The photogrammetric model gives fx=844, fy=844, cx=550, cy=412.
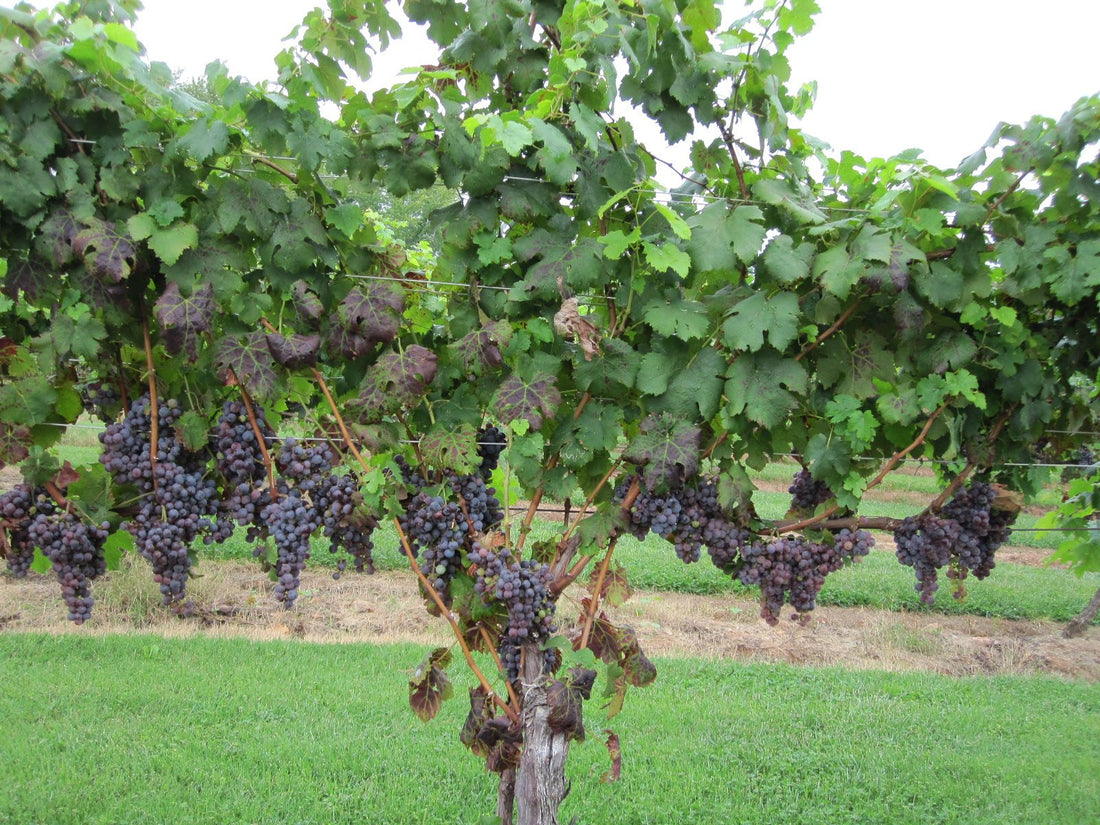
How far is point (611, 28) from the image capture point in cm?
193

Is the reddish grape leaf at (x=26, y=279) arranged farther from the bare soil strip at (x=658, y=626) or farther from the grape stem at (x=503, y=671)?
the bare soil strip at (x=658, y=626)

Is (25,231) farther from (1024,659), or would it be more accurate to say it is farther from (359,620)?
(1024,659)

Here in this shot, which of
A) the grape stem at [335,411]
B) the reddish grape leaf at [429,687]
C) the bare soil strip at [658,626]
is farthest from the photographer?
the bare soil strip at [658,626]

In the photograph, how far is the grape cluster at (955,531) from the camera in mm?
2197

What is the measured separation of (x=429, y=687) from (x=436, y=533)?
475 millimetres

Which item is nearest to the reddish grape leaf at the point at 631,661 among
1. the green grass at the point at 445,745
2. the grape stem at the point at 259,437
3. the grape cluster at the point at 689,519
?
the grape cluster at the point at 689,519

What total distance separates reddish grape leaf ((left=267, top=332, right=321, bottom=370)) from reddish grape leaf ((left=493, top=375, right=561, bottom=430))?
1.46ft

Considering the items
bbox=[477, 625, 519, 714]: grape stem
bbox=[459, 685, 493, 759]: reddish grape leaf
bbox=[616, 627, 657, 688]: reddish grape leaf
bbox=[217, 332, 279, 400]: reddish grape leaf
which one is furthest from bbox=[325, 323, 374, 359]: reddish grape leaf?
bbox=[616, 627, 657, 688]: reddish grape leaf

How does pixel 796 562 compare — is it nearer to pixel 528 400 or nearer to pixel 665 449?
pixel 665 449

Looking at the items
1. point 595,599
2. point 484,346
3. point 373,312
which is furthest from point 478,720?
point 373,312

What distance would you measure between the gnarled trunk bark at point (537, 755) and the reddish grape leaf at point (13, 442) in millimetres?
1334

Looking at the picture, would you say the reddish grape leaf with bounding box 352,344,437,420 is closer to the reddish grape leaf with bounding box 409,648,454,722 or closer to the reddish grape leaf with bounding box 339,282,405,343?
the reddish grape leaf with bounding box 339,282,405,343

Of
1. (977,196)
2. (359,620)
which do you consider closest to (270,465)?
(977,196)

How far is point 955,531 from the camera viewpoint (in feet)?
7.17
